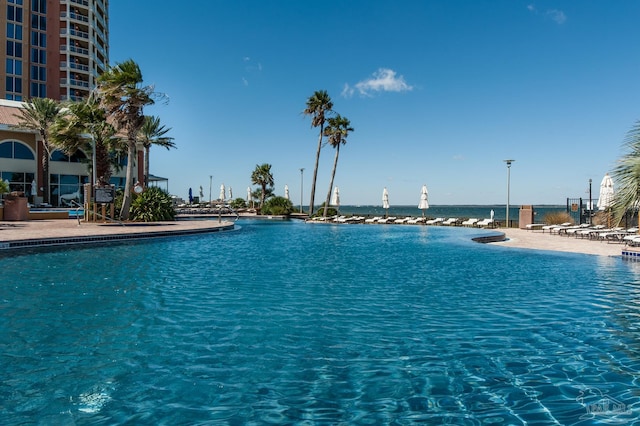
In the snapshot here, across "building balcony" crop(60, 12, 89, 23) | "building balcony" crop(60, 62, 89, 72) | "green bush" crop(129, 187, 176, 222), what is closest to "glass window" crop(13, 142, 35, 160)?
"green bush" crop(129, 187, 176, 222)

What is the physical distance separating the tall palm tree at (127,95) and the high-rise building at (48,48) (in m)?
34.9

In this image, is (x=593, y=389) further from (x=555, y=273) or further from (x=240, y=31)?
(x=240, y=31)

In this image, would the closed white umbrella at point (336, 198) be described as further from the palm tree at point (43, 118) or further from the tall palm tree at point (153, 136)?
the palm tree at point (43, 118)

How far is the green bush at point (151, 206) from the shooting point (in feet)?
89.4

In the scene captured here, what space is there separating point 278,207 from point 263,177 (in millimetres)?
9069

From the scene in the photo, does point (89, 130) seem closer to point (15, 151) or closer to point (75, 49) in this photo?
point (15, 151)

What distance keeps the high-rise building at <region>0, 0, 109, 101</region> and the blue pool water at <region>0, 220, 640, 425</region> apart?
174 ft

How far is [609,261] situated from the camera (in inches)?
525

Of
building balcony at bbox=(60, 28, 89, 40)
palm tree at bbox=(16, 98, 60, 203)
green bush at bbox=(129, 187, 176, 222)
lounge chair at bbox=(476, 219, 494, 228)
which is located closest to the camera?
green bush at bbox=(129, 187, 176, 222)

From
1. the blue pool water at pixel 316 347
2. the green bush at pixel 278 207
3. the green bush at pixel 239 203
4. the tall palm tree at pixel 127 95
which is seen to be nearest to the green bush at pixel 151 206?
the tall palm tree at pixel 127 95

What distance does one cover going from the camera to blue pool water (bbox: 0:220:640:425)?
12.7 ft

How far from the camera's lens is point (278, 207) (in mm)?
44125

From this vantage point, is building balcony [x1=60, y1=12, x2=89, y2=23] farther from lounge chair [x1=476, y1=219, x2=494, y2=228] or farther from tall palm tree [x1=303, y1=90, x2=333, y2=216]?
lounge chair [x1=476, y1=219, x2=494, y2=228]

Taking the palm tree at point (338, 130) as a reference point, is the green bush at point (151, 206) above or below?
below
